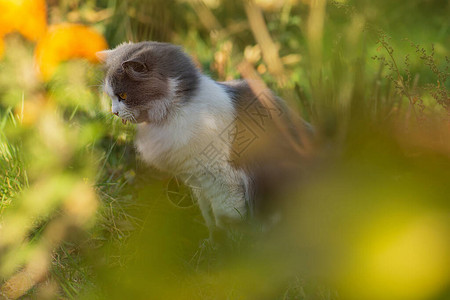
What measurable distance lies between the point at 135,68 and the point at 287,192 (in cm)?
61

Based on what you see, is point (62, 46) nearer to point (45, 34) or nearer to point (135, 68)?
point (45, 34)

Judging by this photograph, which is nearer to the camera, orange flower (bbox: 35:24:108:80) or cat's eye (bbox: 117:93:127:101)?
cat's eye (bbox: 117:93:127:101)

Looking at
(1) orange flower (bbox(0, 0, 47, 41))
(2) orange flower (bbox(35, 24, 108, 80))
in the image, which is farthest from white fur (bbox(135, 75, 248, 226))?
(1) orange flower (bbox(0, 0, 47, 41))

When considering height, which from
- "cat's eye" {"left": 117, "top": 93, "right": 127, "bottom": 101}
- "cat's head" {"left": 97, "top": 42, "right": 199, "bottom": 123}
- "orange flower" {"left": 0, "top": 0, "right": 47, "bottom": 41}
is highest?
"cat's head" {"left": 97, "top": 42, "right": 199, "bottom": 123}

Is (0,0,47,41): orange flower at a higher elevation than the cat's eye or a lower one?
lower

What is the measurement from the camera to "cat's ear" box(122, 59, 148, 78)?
1.47 metres

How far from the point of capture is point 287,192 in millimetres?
1592

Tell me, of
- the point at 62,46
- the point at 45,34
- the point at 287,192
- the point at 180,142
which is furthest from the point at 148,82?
the point at 45,34

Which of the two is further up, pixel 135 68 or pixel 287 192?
pixel 135 68

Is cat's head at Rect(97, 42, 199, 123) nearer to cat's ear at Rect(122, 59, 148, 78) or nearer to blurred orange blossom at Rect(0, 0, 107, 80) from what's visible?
cat's ear at Rect(122, 59, 148, 78)

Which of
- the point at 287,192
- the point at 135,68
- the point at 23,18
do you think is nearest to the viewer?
the point at 135,68

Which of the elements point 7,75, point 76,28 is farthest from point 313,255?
point 76,28

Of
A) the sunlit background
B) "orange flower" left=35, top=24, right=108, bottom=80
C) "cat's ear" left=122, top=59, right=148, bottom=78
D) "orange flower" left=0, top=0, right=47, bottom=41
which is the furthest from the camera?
"orange flower" left=0, top=0, right=47, bottom=41

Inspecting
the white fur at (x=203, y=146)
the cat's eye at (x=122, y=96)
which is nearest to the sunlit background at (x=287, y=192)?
the white fur at (x=203, y=146)
